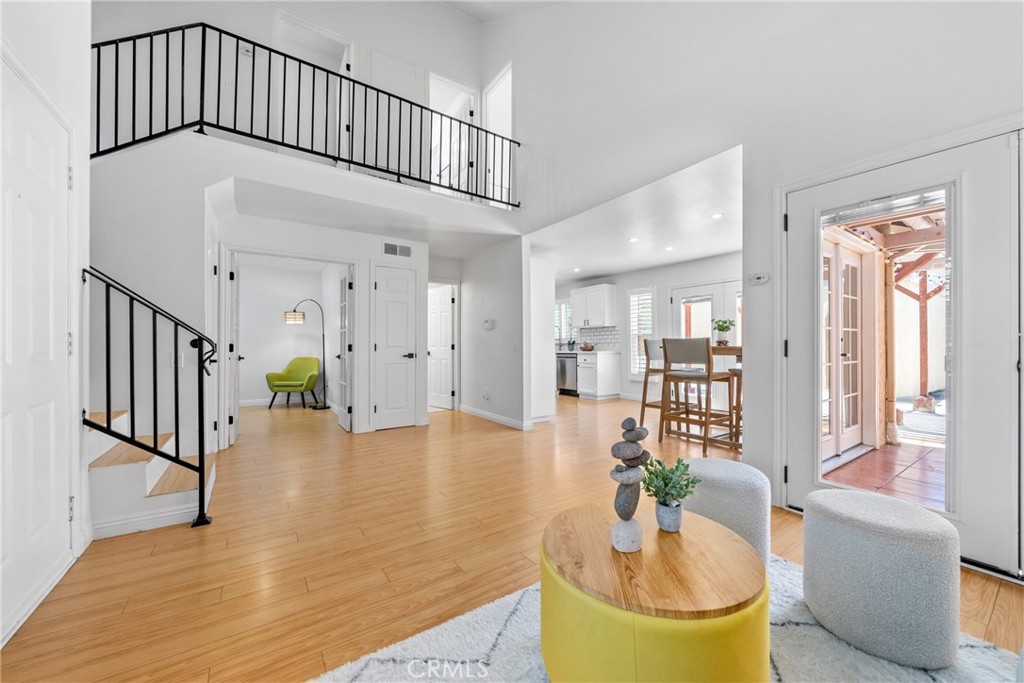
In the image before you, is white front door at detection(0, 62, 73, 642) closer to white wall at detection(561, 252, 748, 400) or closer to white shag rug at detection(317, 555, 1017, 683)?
white shag rug at detection(317, 555, 1017, 683)

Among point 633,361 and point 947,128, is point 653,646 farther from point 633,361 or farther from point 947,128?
point 633,361

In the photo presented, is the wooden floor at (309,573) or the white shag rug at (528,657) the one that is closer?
the white shag rug at (528,657)

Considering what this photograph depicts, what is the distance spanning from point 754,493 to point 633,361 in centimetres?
602

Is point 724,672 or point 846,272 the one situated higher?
point 846,272

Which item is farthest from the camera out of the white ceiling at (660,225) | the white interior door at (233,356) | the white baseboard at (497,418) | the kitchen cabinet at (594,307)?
the kitchen cabinet at (594,307)

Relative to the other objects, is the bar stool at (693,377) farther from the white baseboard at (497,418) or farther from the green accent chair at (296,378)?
the green accent chair at (296,378)

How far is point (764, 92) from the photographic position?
2684 mm

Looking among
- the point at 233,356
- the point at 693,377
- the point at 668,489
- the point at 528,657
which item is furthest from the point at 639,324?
the point at 528,657

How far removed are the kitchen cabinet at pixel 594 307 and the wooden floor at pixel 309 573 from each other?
4680 mm

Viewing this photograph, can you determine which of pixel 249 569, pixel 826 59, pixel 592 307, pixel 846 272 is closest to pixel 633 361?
pixel 592 307

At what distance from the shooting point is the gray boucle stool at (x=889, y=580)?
4.31 ft

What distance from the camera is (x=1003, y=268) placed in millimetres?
1813

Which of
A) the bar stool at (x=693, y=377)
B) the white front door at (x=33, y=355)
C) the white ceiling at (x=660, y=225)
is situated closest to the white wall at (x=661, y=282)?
the white ceiling at (x=660, y=225)

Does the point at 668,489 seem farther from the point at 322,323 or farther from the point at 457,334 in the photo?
the point at 322,323
